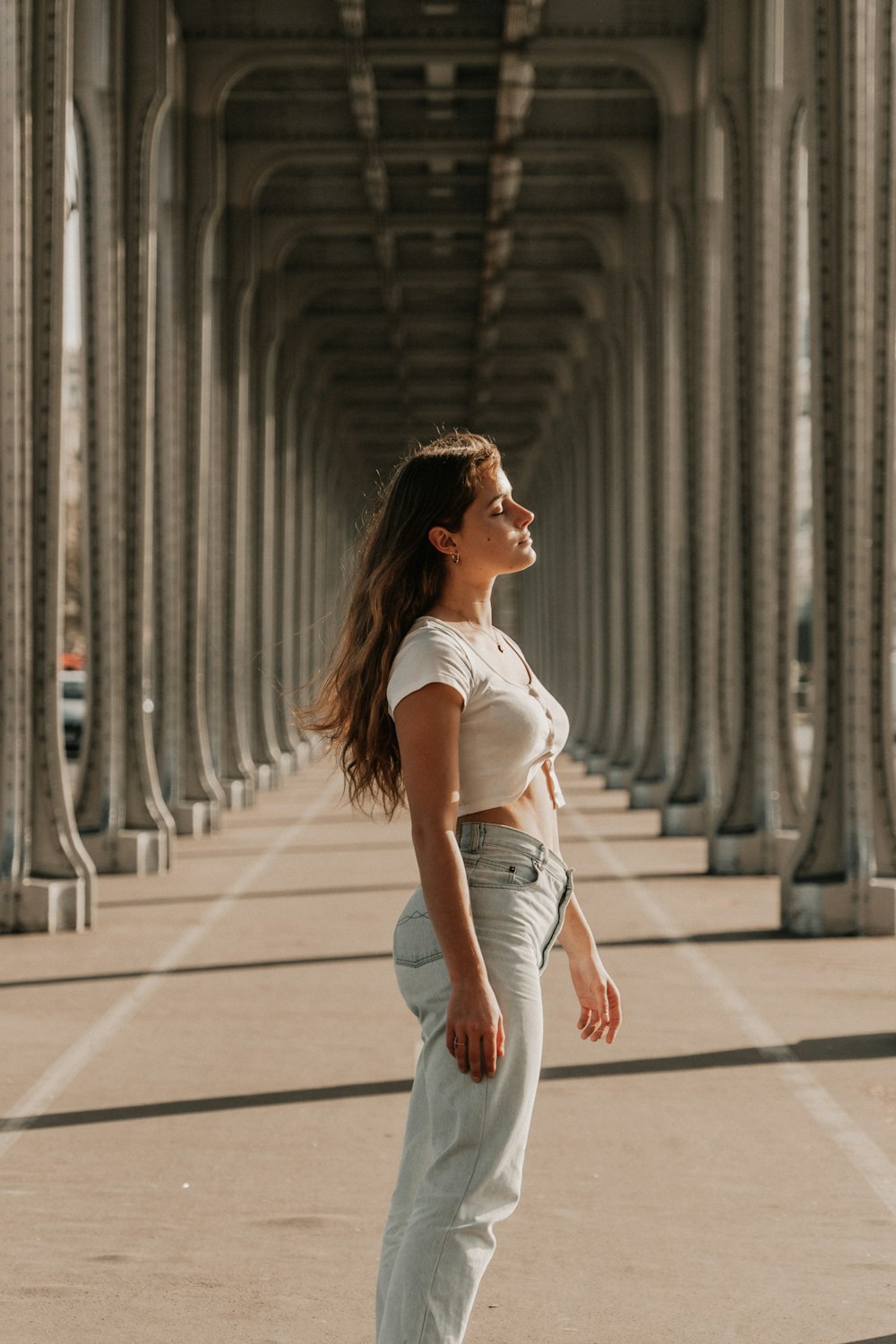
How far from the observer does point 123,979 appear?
36.8ft

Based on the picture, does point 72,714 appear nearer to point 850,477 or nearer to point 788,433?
point 788,433

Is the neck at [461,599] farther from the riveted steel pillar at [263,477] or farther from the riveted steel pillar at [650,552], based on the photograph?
the riveted steel pillar at [263,477]

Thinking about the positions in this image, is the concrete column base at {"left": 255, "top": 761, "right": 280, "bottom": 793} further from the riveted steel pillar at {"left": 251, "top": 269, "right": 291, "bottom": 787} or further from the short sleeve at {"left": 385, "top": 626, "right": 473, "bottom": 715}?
the short sleeve at {"left": 385, "top": 626, "right": 473, "bottom": 715}

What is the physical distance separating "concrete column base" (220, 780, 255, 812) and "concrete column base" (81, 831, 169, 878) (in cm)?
920

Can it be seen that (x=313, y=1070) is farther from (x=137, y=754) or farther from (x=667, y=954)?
(x=137, y=754)

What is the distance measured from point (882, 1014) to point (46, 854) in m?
6.12

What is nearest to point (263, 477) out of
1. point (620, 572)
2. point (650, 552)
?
→ point (620, 572)

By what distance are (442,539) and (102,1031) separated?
243 inches

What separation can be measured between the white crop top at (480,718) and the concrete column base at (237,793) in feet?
77.1

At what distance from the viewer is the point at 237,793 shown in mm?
27234

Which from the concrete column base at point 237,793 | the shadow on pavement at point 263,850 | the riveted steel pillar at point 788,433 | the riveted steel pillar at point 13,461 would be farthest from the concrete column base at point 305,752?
the riveted steel pillar at point 13,461

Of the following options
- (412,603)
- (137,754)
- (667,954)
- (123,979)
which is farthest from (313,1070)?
(137,754)

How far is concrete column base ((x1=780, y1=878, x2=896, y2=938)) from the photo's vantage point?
12875 millimetres

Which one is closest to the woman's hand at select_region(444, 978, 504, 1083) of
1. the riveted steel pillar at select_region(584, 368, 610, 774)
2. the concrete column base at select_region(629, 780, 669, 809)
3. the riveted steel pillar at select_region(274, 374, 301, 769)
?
the concrete column base at select_region(629, 780, 669, 809)
